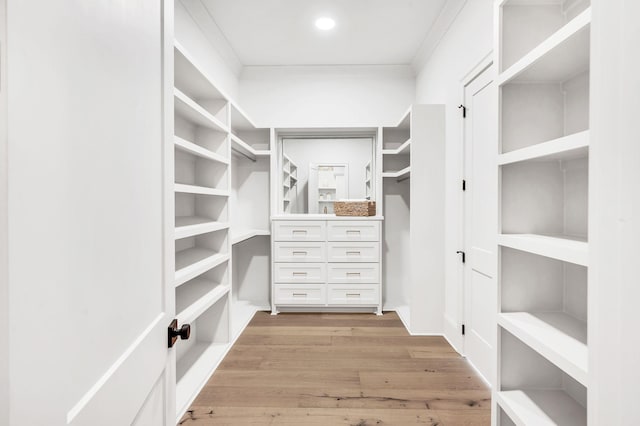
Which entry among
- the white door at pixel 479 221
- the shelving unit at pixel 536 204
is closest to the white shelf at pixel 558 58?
the shelving unit at pixel 536 204

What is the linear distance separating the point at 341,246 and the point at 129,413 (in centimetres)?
290

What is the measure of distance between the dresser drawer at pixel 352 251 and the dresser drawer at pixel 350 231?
0.05 m

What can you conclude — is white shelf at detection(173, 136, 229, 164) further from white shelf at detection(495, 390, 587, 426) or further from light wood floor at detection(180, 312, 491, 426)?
white shelf at detection(495, 390, 587, 426)

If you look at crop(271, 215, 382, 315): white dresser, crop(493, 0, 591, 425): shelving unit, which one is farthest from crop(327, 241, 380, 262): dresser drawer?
crop(493, 0, 591, 425): shelving unit

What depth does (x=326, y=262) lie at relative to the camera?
347 cm

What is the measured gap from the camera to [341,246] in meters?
3.47

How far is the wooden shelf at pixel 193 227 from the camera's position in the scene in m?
1.81

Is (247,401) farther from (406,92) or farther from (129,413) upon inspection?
(406,92)

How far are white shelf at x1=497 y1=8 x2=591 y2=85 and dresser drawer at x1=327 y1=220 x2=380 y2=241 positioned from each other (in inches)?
89.8

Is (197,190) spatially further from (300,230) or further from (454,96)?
(454,96)

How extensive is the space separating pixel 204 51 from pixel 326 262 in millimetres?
2295

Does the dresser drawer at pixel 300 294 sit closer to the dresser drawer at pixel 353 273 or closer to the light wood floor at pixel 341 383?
the dresser drawer at pixel 353 273

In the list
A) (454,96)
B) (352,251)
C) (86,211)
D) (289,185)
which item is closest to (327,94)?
(289,185)

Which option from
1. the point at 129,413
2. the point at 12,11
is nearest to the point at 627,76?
the point at 12,11
